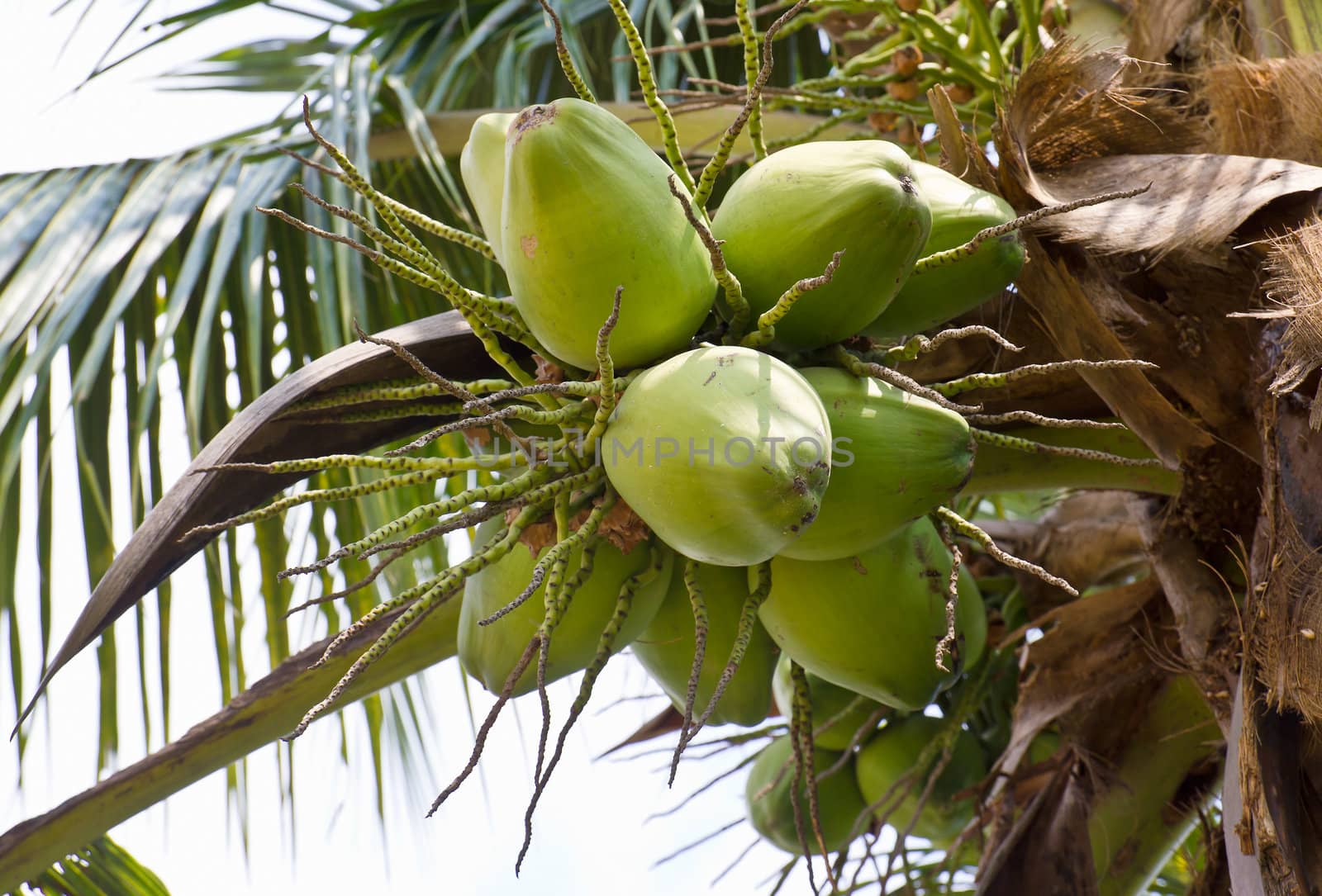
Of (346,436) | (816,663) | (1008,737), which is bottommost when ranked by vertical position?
(1008,737)

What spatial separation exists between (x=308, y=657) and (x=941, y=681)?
67 cm

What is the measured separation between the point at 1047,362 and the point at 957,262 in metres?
0.32

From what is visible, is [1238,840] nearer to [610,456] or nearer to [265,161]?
[610,456]

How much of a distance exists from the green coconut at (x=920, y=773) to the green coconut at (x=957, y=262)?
2.35 feet

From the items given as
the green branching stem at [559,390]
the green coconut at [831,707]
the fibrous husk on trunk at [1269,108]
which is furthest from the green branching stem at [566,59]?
the green coconut at [831,707]

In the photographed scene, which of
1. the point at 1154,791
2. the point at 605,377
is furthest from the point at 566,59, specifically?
the point at 1154,791

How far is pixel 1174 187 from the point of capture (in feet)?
3.76

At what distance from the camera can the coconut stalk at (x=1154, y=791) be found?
151 cm

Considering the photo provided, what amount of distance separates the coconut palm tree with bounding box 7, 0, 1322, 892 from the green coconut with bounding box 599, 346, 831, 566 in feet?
0.99

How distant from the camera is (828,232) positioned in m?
0.93

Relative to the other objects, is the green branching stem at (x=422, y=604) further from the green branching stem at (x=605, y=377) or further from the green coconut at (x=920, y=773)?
the green coconut at (x=920, y=773)

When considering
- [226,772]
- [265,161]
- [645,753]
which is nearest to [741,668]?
[645,753]

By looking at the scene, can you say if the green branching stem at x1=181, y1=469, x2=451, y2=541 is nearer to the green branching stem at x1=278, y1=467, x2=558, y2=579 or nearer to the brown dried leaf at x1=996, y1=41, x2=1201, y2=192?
the green branching stem at x1=278, y1=467, x2=558, y2=579

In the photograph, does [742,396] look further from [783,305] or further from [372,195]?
[372,195]
